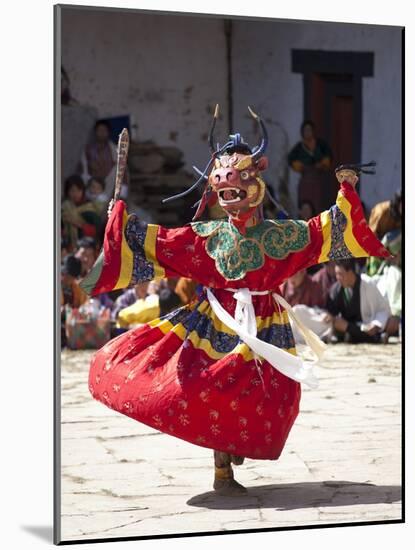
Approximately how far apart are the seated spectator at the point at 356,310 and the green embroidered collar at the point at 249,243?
4.85 metres

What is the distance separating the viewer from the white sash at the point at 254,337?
5730 mm

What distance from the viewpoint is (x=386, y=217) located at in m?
11.3

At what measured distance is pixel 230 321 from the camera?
19.0ft

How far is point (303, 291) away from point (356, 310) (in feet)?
1.35

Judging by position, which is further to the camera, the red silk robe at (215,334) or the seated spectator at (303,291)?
the seated spectator at (303,291)

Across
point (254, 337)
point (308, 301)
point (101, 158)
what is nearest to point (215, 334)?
point (254, 337)

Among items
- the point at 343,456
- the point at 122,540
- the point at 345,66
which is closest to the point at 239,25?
the point at 345,66

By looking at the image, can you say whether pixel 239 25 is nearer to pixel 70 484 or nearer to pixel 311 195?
pixel 311 195

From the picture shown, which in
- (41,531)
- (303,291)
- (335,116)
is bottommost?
(41,531)

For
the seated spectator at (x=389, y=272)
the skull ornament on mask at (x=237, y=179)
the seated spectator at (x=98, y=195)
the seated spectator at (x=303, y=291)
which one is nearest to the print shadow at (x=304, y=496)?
the skull ornament on mask at (x=237, y=179)

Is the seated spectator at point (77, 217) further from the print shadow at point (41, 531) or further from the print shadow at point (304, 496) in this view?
the print shadow at point (41, 531)

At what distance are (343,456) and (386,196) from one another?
225 inches

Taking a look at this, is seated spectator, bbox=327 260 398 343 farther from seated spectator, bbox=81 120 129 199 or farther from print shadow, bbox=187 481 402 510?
print shadow, bbox=187 481 402 510

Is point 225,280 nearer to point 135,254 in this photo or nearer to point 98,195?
point 135,254
